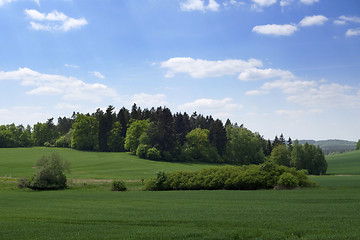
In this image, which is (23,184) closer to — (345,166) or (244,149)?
(244,149)

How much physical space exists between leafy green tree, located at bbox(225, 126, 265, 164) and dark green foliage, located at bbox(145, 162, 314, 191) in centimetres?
7142

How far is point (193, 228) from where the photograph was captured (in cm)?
1552

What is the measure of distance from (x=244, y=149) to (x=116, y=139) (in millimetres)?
50319

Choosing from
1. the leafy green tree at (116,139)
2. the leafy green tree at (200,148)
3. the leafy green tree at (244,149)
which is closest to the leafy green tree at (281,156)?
the leafy green tree at (244,149)

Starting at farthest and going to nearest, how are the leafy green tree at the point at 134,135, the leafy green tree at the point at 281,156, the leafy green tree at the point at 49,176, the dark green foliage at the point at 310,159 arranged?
the leafy green tree at the point at 134,135 < the leafy green tree at the point at 281,156 < the dark green foliage at the point at 310,159 < the leafy green tree at the point at 49,176

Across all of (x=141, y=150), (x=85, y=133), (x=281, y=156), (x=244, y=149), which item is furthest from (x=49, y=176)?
(x=244, y=149)

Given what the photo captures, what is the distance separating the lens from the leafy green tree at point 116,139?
120 m

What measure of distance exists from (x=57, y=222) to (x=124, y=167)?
6336 cm

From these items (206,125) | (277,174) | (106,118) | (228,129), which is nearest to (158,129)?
(106,118)

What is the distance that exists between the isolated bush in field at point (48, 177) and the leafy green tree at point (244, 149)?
77277 millimetres

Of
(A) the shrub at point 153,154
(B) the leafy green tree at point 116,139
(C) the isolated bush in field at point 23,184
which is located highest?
(B) the leafy green tree at point 116,139

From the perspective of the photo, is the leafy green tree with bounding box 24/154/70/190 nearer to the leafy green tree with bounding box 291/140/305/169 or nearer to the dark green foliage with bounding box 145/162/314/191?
the dark green foliage with bounding box 145/162/314/191

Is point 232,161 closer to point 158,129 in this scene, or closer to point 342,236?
point 158,129

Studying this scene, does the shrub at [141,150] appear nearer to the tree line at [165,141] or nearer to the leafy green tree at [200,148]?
the tree line at [165,141]
